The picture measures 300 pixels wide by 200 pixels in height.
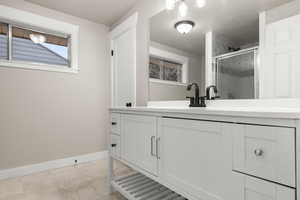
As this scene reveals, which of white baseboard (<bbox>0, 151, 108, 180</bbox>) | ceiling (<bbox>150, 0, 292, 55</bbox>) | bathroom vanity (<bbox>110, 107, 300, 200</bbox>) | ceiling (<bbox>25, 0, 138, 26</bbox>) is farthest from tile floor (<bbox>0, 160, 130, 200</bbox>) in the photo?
ceiling (<bbox>25, 0, 138, 26</bbox>)

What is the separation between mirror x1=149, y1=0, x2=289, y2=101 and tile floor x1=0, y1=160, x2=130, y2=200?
1.14 m

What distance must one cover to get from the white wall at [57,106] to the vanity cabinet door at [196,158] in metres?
1.91

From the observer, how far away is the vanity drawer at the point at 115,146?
5.03 feet

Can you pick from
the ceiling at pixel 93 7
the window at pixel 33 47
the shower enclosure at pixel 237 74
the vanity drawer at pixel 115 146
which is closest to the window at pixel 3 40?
the window at pixel 33 47

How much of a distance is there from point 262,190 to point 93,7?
106 inches

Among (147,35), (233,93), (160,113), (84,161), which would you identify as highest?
(147,35)

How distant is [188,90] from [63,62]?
2047mm

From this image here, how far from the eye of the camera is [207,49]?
4.63 feet

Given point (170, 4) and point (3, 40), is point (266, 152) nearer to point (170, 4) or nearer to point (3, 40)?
point (170, 4)

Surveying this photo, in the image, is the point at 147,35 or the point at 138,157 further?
the point at 147,35

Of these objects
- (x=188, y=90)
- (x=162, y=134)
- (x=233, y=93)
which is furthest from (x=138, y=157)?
(x=233, y=93)

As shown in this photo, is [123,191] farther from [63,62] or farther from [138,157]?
[63,62]

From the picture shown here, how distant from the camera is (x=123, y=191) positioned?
146 centimetres

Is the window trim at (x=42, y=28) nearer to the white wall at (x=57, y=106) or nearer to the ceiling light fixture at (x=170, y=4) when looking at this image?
the white wall at (x=57, y=106)
